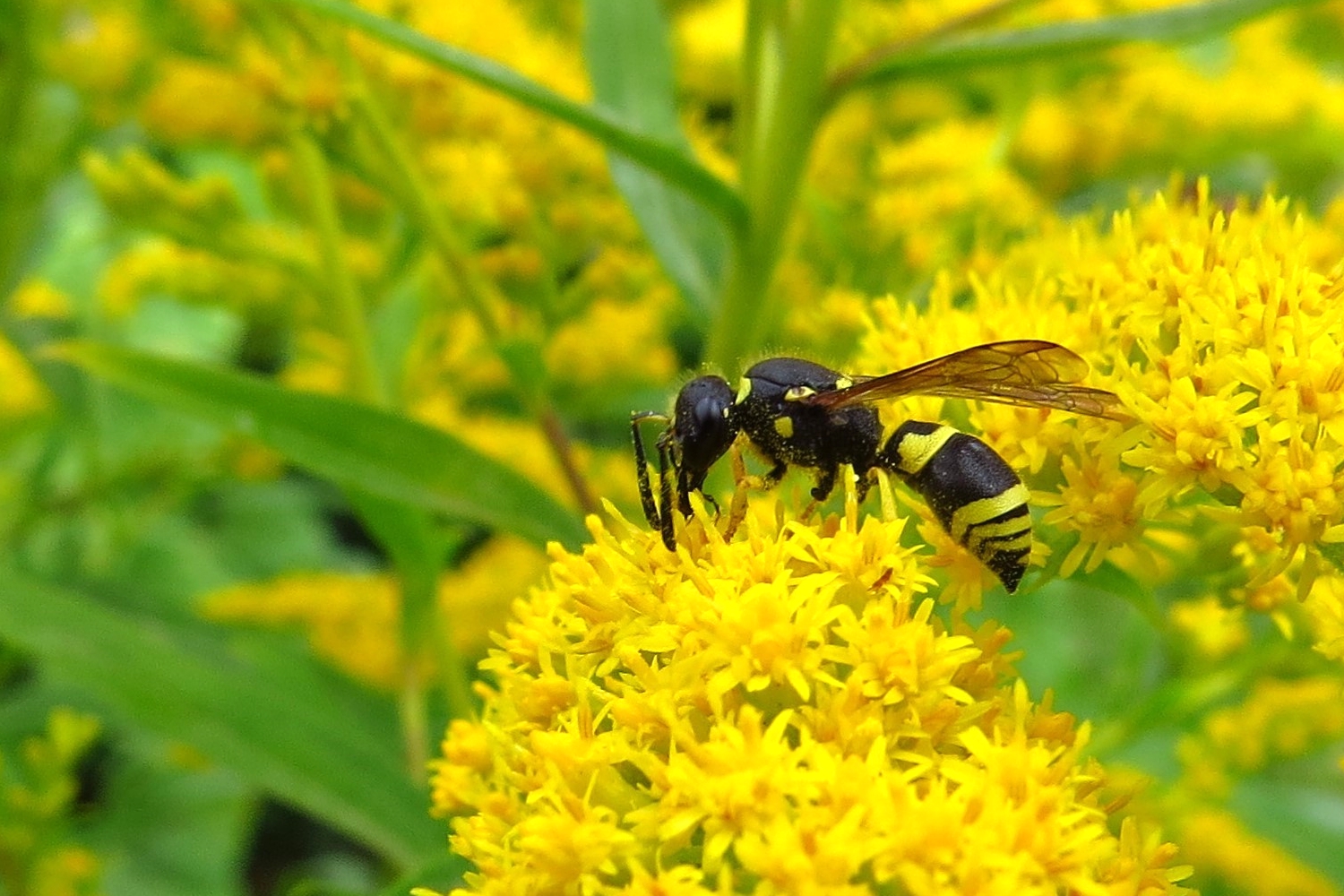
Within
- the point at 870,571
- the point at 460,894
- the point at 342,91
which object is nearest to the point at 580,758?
the point at 460,894

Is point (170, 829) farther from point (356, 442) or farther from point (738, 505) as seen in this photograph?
point (738, 505)

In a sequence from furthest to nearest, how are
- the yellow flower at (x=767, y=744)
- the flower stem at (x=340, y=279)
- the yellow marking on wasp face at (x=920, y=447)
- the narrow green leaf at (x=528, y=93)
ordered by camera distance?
the flower stem at (x=340, y=279)
the narrow green leaf at (x=528, y=93)
the yellow marking on wasp face at (x=920, y=447)
the yellow flower at (x=767, y=744)

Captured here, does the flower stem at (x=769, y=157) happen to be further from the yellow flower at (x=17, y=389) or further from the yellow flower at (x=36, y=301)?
the yellow flower at (x=17, y=389)

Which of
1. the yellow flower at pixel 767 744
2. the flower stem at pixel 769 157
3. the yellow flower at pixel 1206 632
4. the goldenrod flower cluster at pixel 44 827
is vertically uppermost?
the flower stem at pixel 769 157

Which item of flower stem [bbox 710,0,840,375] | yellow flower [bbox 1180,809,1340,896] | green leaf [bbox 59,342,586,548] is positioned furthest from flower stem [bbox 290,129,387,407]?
yellow flower [bbox 1180,809,1340,896]

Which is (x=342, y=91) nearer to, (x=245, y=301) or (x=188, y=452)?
(x=245, y=301)

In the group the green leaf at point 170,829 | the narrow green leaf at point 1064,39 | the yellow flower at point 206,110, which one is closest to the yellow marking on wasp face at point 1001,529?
the narrow green leaf at point 1064,39
